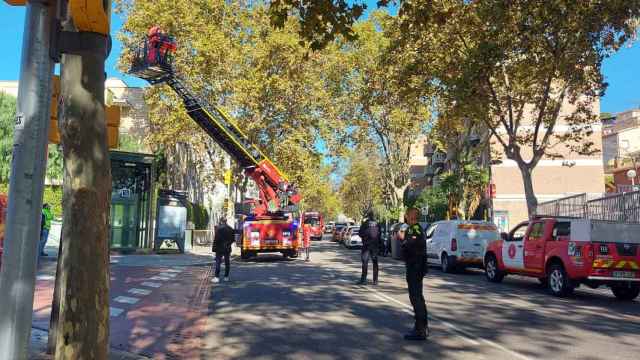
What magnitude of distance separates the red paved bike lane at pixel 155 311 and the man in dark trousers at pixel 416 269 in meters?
2.85

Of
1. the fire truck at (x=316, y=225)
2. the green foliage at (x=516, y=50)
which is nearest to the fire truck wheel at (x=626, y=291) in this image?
the green foliage at (x=516, y=50)

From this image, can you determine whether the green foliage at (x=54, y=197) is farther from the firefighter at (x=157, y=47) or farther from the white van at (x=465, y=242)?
the white van at (x=465, y=242)

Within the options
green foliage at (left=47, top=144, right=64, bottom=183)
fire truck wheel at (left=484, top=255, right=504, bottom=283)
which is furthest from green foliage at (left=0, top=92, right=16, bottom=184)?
fire truck wheel at (left=484, top=255, right=504, bottom=283)

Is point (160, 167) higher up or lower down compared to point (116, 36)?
lower down

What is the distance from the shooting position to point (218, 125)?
21641 mm

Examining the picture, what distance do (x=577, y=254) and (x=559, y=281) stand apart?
847mm

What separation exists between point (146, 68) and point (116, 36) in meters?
13.9

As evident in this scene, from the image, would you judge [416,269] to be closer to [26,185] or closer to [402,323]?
[402,323]

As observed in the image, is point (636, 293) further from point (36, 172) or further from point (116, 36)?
point (116, 36)

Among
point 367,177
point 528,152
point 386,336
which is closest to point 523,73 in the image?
point 386,336

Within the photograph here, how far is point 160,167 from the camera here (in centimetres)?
3603

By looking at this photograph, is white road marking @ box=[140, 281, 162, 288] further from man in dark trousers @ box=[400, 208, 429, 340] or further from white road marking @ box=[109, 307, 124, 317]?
man in dark trousers @ box=[400, 208, 429, 340]

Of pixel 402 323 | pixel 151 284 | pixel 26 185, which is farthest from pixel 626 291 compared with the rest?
pixel 26 185

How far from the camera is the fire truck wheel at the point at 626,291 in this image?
42.5 feet
